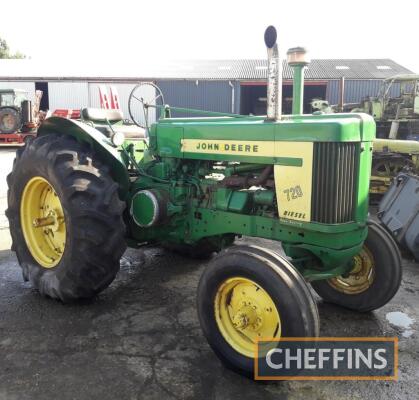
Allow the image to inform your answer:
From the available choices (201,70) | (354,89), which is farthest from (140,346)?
(201,70)

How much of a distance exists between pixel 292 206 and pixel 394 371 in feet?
3.82

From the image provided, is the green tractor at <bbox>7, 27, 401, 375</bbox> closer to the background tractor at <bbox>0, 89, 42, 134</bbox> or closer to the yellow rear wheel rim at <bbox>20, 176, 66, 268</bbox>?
the yellow rear wheel rim at <bbox>20, 176, 66, 268</bbox>

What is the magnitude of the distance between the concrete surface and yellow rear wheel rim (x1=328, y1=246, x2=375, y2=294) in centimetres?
19

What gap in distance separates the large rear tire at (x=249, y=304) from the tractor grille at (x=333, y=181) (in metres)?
0.45

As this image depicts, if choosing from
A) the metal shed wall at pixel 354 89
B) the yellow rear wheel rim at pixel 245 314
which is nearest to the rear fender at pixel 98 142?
the yellow rear wheel rim at pixel 245 314

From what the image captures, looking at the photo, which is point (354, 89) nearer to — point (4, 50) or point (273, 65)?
point (273, 65)

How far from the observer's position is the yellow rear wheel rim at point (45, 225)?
386 cm

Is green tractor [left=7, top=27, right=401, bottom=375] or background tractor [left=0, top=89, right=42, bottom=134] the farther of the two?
background tractor [left=0, top=89, right=42, bottom=134]

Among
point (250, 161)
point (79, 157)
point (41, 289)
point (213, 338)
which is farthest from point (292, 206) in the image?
point (41, 289)

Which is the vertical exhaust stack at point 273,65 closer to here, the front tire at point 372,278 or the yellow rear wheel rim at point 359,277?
the front tire at point 372,278

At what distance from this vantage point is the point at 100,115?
466cm

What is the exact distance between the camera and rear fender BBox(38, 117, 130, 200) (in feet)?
12.2

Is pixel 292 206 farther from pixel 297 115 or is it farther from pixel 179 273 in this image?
pixel 179 273

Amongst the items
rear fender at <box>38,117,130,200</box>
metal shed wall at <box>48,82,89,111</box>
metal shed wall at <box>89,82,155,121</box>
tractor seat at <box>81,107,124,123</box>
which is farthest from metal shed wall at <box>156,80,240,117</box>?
rear fender at <box>38,117,130,200</box>
